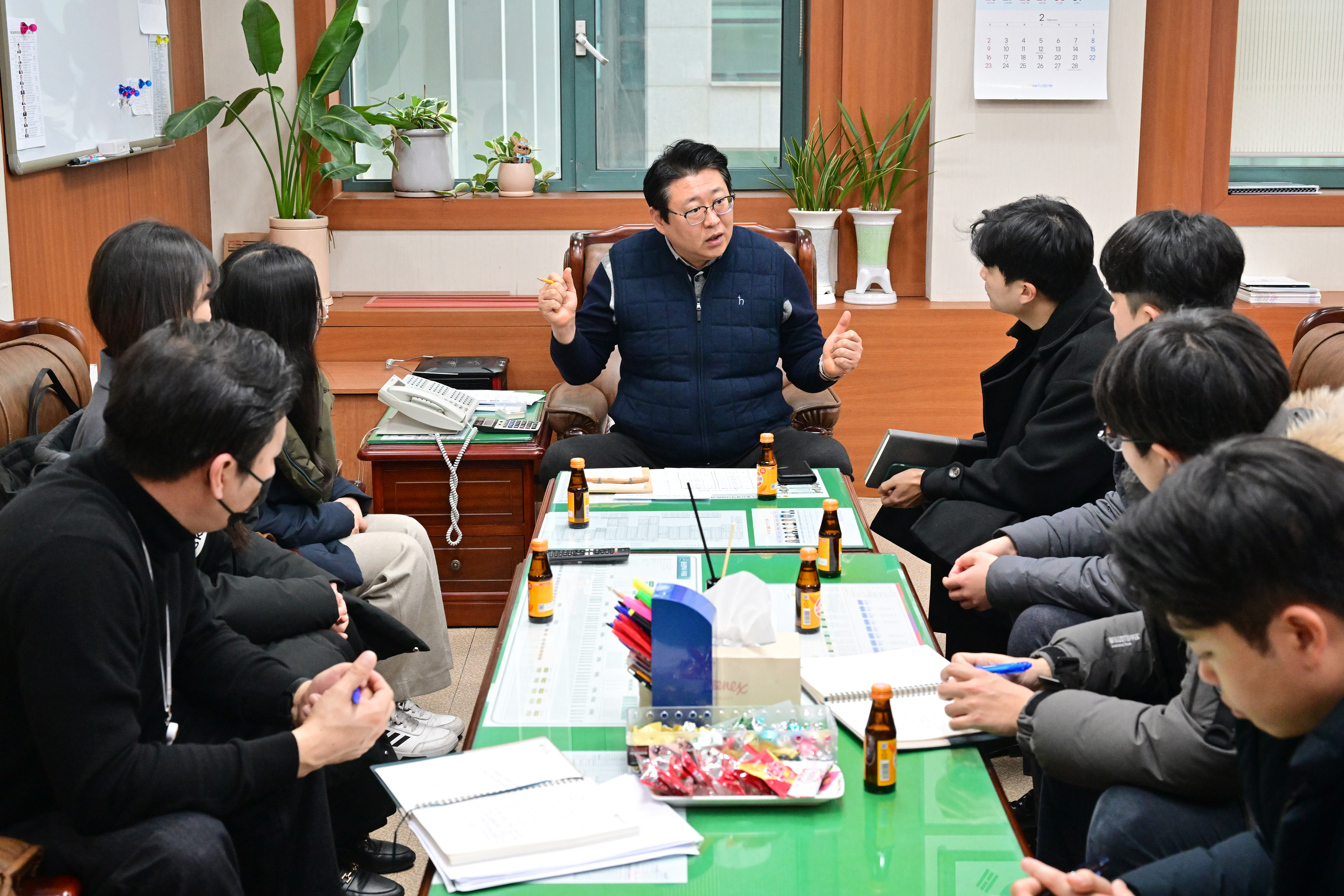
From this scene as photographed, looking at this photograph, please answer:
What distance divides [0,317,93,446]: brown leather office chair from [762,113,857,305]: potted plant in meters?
2.55

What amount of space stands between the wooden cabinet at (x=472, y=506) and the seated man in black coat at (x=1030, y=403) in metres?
1.22

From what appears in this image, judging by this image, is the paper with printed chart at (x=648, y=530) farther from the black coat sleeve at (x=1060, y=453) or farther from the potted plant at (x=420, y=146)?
the potted plant at (x=420, y=146)

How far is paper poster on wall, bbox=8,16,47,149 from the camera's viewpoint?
3016 mm

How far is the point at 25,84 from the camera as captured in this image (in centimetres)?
308

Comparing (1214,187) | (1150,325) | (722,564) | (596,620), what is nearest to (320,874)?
(596,620)

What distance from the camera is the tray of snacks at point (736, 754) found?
1.54 meters

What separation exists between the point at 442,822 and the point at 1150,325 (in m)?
1.16

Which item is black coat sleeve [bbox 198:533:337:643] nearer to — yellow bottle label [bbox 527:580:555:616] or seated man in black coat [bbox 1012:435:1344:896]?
yellow bottle label [bbox 527:580:555:616]

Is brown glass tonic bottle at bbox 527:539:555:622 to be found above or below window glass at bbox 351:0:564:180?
below

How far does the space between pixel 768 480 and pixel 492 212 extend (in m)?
2.36

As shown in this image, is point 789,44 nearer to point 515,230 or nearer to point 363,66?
point 515,230

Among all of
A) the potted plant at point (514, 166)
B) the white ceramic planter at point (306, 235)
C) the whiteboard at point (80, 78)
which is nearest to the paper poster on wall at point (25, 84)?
the whiteboard at point (80, 78)

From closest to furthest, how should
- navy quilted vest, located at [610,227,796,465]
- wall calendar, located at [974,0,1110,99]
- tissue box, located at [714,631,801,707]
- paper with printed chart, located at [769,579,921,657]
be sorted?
tissue box, located at [714,631,801,707]
paper with printed chart, located at [769,579,921,657]
navy quilted vest, located at [610,227,796,465]
wall calendar, located at [974,0,1110,99]

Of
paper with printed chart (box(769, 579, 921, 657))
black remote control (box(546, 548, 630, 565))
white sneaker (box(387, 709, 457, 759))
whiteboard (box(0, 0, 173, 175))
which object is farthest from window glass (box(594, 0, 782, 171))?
paper with printed chart (box(769, 579, 921, 657))
